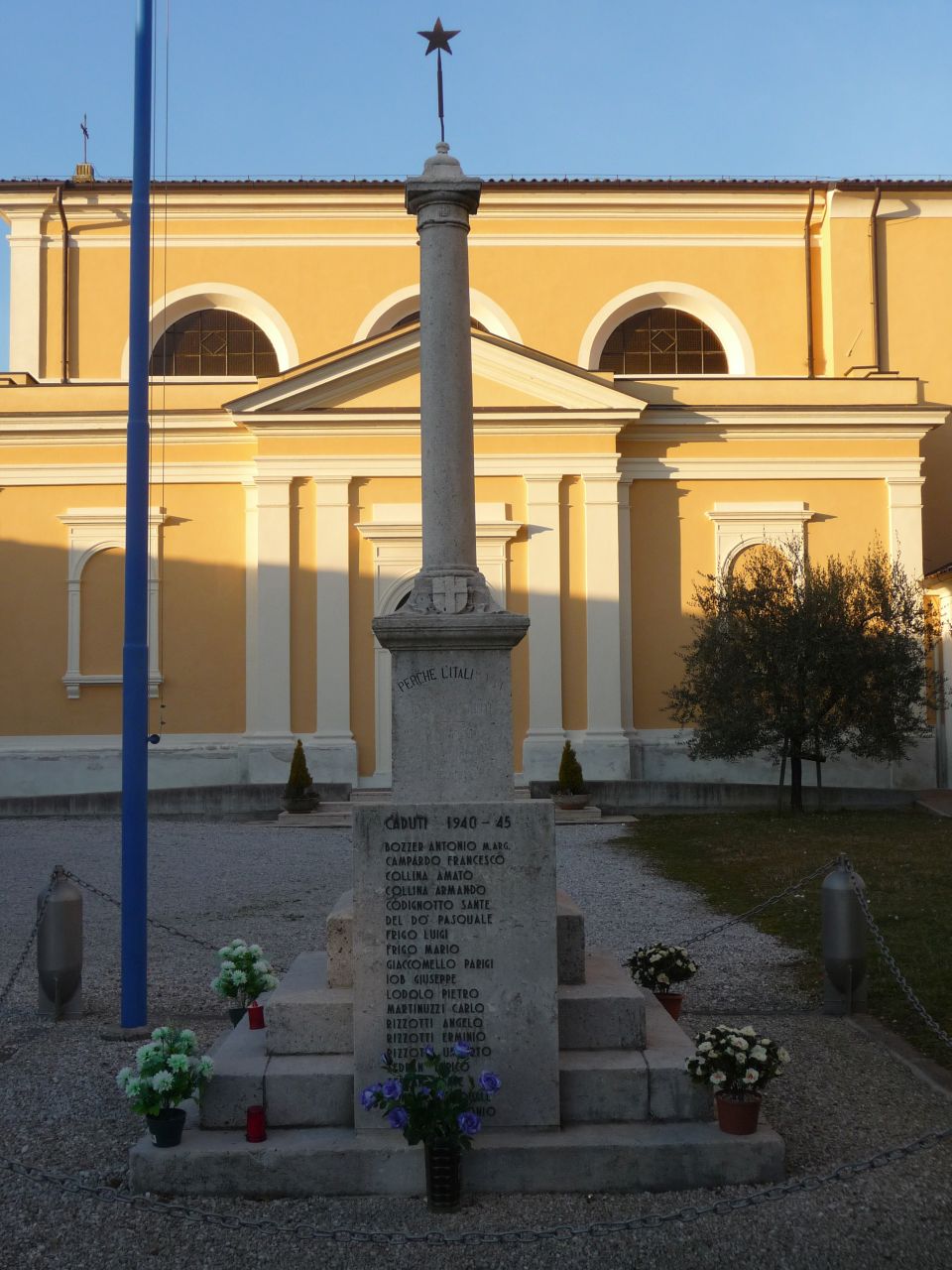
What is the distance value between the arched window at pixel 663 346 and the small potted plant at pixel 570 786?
10.0 metres

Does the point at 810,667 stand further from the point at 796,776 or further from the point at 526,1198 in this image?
the point at 526,1198

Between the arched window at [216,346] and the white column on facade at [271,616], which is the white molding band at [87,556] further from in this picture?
the arched window at [216,346]

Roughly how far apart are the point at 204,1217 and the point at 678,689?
57.6ft

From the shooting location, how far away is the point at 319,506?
23188mm

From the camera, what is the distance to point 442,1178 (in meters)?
5.12

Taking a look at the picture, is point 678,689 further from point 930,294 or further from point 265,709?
point 930,294

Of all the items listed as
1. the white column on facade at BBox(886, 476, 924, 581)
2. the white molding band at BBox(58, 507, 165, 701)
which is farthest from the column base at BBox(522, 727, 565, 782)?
the white column on facade at BBox(886, 476, 924, 581)

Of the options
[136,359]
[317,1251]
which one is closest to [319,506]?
[136,359]

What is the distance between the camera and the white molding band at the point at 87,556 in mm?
23656

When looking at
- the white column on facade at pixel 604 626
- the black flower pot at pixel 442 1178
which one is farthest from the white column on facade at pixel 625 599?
the black flower pot at pixel 442 1178

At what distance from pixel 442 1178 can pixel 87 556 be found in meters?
20.2

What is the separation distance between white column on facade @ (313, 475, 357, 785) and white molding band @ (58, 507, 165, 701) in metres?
3.07

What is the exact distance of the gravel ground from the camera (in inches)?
185

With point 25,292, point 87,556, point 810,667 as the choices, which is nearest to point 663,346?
point 810,667
